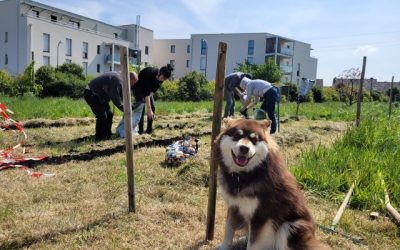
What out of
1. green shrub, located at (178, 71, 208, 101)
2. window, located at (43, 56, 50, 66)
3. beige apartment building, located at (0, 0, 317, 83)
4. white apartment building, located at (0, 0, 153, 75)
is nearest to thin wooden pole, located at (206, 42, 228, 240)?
green shrub, located at (178, 71, 208, 101)

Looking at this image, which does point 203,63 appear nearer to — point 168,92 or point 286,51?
point 286,51

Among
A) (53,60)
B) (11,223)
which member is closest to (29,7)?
(53,60)

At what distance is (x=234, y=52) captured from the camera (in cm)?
5703

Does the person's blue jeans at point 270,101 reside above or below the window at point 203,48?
below

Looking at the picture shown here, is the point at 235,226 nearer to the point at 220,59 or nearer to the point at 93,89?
the point at 220,59

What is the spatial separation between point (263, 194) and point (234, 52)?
182 feet

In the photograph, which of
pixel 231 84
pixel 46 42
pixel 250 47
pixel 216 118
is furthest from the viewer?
pixel 250 47

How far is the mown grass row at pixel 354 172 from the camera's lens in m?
4.96

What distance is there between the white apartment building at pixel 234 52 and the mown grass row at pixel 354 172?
48.9 m

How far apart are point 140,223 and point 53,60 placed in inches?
1625

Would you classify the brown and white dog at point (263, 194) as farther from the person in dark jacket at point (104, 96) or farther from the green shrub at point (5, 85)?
the green shrub at point (5, 85)

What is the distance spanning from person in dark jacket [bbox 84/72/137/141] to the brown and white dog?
5090mm

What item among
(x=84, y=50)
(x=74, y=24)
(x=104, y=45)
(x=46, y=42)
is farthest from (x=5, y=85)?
(x=104, y=45)

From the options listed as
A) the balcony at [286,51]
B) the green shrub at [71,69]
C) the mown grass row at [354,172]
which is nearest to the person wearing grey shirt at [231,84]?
the mown grass row at [354,172]
